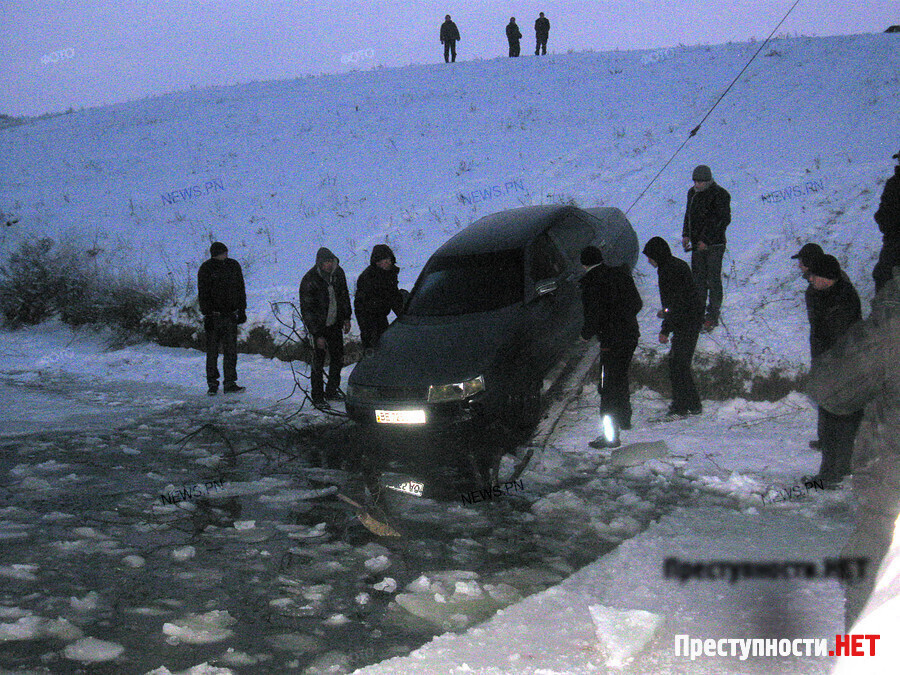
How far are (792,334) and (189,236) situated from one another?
1262cm

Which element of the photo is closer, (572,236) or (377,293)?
(572,236)

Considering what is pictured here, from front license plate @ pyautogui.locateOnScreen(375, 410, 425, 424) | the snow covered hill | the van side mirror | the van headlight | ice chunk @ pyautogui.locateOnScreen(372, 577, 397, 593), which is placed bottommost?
ice chunk @ pyautogui.locateOnScreen(372, 577, 397, 593)

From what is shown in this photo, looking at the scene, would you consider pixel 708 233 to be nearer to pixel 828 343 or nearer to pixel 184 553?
pixel 828 343

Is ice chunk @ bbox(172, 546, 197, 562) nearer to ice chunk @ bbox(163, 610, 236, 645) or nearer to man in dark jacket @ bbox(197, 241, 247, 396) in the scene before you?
ice chunk @ bbox(163, 610, 236, 645)

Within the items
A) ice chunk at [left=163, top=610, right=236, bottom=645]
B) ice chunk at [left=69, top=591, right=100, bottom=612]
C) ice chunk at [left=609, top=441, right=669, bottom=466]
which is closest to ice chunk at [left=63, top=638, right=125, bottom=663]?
ice chunk at [left=163, top=610, right=236, bottom=645]

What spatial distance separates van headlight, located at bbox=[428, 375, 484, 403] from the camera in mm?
6270

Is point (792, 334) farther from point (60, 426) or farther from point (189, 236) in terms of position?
point (189, 236)

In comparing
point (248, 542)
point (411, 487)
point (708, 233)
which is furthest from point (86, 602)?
point (708, 233)

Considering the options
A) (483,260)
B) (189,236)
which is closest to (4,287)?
(189,236)

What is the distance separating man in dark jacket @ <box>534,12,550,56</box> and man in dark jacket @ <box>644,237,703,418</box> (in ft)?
73.4

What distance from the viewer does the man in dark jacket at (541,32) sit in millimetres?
27328

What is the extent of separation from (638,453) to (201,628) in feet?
12.6

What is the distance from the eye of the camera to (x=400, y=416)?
21.0 ft

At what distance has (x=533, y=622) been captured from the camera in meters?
3.76
